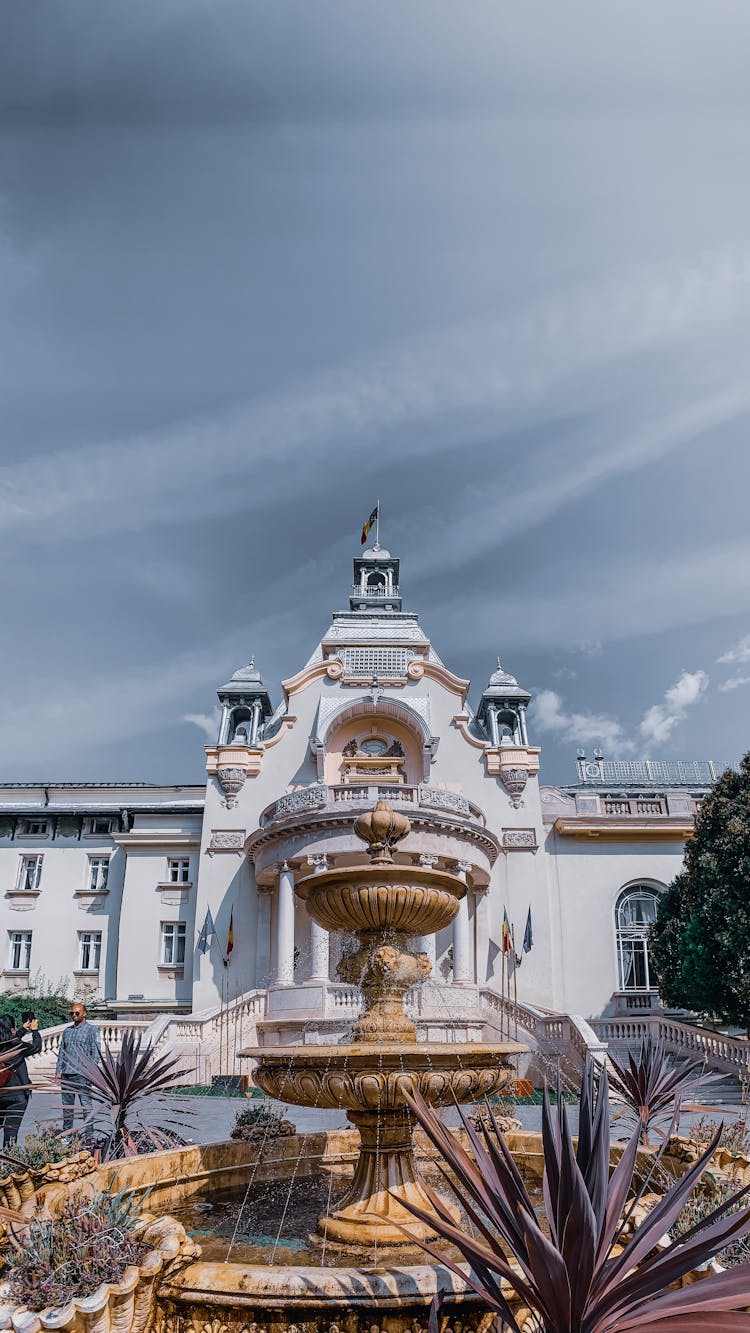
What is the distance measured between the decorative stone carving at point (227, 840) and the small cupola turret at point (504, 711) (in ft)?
35.7

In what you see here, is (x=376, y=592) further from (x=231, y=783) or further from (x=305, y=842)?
(x=305, y=842)

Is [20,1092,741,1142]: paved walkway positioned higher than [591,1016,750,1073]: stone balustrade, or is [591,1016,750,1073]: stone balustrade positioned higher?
[591,1016,750,1073]: stone balustrade

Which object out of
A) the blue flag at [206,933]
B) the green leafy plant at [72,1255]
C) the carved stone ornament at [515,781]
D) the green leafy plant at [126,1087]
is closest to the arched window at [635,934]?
the carved stone ornament at [515,781]

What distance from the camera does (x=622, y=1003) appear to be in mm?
30516

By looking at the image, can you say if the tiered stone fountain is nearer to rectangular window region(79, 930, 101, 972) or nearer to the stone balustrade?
the stone balustrade

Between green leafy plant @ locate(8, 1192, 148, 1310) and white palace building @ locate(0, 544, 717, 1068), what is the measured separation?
21928 millimetres

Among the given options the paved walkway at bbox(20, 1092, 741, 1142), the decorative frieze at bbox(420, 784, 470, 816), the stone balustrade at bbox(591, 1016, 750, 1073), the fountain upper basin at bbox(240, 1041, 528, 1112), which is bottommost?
the paved walkway at bbox(20, 1092, 741, 1142)

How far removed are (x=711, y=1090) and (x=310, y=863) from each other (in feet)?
40.8

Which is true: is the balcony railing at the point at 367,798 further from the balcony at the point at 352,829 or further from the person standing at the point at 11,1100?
the person standing at the point at 11,1100

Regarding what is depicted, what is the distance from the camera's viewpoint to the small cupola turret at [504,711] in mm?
35312

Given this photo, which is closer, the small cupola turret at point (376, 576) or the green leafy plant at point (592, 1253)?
the green leafy plant at point (592, 1253)

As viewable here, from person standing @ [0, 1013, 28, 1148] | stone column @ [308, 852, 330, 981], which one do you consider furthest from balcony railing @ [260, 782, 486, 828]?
person standing @ [0, 1013, 28, 1148]

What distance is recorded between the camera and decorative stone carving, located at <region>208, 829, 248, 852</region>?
3169cm

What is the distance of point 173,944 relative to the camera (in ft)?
105
